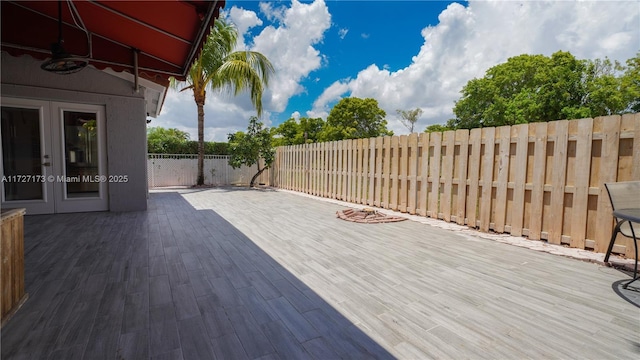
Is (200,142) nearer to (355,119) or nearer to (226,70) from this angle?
(226,70)

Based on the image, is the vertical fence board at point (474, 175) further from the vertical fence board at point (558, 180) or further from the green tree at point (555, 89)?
the green tree at point (555, 89)

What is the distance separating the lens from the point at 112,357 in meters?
1.46

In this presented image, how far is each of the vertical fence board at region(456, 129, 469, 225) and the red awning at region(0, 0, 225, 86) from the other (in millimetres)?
4265

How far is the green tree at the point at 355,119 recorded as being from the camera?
3031 cm

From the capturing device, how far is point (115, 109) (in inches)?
226

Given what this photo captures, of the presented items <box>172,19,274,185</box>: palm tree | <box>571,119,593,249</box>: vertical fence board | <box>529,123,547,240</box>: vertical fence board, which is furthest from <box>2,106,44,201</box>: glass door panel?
<box>571,119,593,249</box>: vertical fence board

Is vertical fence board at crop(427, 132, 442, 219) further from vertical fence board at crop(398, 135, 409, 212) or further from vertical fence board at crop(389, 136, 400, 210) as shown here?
vertical fence board at crop(389, 136, 400, 210)

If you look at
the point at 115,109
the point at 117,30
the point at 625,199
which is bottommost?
the point at 625,199

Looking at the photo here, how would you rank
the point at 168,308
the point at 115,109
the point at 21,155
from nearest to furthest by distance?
the point at 168,308
the point at 21,155
the point at 115,109

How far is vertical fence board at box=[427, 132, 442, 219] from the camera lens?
521 centimetres

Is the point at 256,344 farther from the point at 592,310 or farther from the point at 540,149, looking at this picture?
the point at 540,149

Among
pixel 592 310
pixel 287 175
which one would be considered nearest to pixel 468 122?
pixel 287 175

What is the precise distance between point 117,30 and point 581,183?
6555mm

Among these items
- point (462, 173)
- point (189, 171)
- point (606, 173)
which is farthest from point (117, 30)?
point (189, 171)
